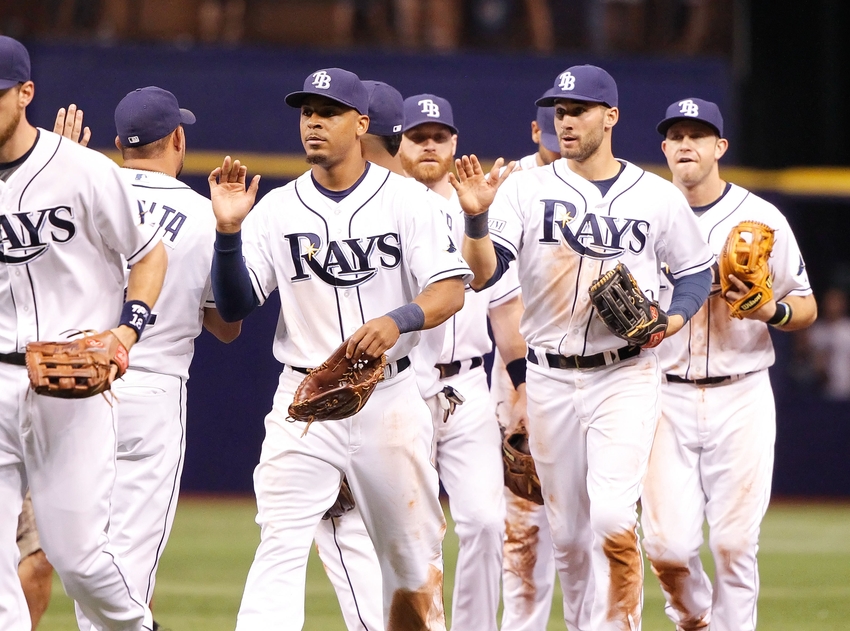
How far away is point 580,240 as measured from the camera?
5773mm

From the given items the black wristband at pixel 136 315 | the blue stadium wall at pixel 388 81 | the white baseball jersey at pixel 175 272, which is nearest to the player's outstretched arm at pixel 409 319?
the black wristband at pixel 136 315

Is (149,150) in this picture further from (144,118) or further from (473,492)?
(473,492)

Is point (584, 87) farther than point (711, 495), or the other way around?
point (711, 495)

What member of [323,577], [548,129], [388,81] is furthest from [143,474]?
[388,81]

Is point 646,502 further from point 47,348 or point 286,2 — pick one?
point 286,2

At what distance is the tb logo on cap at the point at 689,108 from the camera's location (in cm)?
641

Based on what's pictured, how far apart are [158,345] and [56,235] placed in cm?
99

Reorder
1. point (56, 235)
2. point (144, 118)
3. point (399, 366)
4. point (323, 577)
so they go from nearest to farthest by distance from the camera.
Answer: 1. point (56, 235)
2. point (399, 366)
3. point (144, 118)
4. point (323, 577)

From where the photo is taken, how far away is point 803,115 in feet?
50.2

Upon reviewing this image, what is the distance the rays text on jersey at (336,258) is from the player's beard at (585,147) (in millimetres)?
1266

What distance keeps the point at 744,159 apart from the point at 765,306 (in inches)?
347

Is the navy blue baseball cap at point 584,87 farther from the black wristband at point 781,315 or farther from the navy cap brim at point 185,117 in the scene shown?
the navy cap brim at point 185,117

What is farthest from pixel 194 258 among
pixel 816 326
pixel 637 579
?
pixel 816 326

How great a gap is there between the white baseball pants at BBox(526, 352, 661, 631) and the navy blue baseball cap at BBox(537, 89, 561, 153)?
140cm
